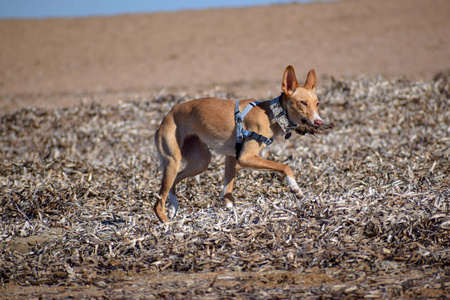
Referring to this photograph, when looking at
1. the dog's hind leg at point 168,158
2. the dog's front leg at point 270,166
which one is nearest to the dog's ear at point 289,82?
the dog's front leg at point 270,166

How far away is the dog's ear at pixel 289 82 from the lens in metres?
5.96

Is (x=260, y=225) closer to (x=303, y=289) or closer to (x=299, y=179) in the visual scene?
(x=303, y=289)

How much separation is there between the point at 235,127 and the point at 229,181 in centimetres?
76

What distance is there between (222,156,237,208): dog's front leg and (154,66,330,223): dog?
0.04 feet

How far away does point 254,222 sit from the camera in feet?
17.8

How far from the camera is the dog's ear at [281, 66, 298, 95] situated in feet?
19.6

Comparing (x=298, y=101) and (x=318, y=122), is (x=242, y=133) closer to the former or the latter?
(x=298, y=101)

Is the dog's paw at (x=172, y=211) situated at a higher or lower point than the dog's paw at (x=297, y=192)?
lower

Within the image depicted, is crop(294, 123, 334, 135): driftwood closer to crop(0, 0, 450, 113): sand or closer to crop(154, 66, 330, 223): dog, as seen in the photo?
crop(154, 66, 330, 223): dog

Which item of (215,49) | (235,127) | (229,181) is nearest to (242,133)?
(235,127)

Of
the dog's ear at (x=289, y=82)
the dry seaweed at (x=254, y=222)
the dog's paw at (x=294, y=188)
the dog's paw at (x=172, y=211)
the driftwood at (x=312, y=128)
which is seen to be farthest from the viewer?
the dog's paw at (x=172, y=211)

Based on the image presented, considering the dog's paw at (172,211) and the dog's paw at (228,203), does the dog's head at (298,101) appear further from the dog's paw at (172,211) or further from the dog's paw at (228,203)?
the dog's paw at (172,211)

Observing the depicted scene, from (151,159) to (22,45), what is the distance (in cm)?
2410

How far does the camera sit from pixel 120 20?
3450cm
